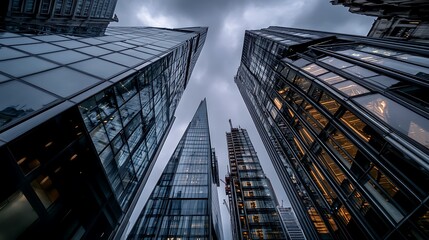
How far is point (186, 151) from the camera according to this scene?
8362 centimetres

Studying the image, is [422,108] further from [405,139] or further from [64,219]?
[64,219]

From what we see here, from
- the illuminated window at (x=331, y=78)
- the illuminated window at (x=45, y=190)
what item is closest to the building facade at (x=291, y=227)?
the illuminated window at (x=331, y=78)

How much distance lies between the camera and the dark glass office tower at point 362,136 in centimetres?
714

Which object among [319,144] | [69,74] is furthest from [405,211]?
[69,74]

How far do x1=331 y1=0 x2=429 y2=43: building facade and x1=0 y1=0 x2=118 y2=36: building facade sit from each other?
146 feet

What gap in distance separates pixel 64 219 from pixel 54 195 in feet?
4.31

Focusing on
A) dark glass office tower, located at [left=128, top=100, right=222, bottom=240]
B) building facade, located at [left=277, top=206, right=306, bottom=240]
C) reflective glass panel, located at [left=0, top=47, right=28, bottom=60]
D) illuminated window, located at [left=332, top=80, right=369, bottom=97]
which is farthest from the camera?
building facade, located at [left=277, top=206, right=306, bottom=240]

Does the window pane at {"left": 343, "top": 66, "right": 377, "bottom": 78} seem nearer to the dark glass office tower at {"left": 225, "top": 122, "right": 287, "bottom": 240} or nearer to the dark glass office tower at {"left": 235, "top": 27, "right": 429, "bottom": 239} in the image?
the dark glass office tower at {"left": 235, "top": 27, "right": 429, "bottom": 239}

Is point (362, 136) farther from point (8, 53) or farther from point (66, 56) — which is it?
point (8, 53)

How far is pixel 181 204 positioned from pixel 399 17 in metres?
62.5

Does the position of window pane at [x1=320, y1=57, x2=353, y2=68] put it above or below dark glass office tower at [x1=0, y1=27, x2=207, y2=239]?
above

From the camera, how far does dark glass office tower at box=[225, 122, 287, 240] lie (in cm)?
4953

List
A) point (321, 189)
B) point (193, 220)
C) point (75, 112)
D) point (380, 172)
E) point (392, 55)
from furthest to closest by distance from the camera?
1. point (193, 220)
2. point (321, 189)
3. point (392, 55)
4. point (380, 172)
5. point (75, 112)

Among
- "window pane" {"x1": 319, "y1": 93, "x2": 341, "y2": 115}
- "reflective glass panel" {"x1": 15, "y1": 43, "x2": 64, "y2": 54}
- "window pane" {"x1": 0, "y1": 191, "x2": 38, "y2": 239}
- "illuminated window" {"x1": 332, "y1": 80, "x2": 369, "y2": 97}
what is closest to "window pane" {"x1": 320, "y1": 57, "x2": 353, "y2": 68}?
"illuminated window" {"x1": 332, "y1": 80, "x2": 369, "y2": 97}
